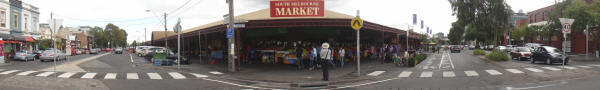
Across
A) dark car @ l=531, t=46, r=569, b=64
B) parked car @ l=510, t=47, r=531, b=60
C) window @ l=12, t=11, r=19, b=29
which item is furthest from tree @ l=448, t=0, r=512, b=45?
window @ l=12, t=11, r=19, b=29

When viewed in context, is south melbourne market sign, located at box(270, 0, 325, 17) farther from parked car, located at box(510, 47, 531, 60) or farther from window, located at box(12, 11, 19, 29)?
window, located at box(12, 11, 19, 29)

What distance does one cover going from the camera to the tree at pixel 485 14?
27969 mm

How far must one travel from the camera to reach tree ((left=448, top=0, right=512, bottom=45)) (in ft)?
91.8

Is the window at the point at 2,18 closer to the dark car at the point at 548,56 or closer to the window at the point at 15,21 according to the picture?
the window at the point at 15,21

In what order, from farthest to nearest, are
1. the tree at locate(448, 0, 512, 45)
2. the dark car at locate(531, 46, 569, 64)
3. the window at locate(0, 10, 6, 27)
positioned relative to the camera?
the window at locate(0, 10, 6, 27)
the tree at locate(448, 0, 512, 45)
the dark car at locate(531, 46, 569, 64)

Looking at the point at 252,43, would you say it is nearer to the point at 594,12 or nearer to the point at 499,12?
the point at 499,12

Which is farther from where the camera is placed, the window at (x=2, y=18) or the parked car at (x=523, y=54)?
the window at (x=2, y=18)

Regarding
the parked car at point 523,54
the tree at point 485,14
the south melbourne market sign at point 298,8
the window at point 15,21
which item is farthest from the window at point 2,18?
the parked car at point 523,54

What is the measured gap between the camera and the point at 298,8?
16188 millimetres

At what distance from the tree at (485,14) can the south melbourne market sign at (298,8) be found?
17199mm

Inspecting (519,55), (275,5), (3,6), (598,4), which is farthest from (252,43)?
(3,6)

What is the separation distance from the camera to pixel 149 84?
11.4m

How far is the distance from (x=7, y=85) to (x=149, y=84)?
386cm

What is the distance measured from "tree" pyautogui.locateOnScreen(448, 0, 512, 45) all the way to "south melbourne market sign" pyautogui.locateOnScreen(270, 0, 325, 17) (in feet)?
56.4
